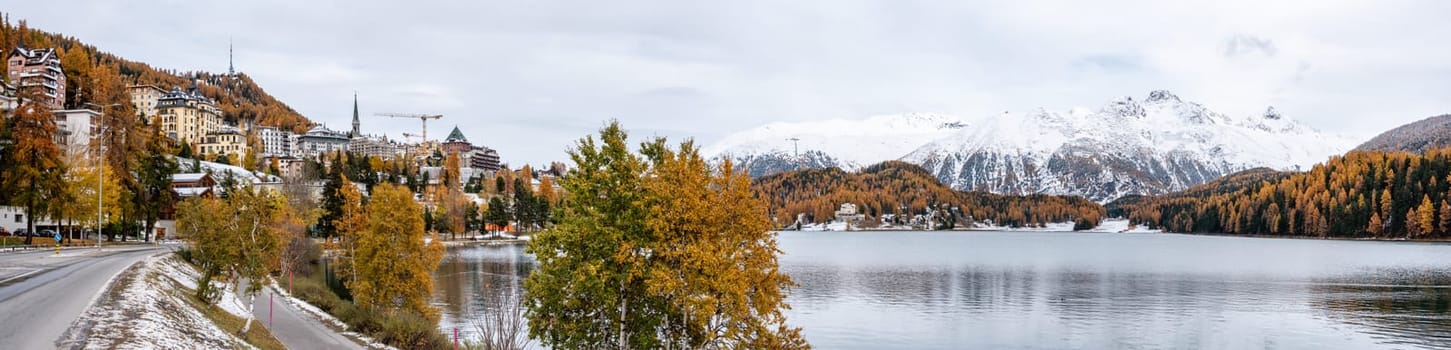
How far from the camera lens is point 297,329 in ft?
120

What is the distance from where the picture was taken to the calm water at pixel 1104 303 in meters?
47.1

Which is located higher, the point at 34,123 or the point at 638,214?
the point at 34,123

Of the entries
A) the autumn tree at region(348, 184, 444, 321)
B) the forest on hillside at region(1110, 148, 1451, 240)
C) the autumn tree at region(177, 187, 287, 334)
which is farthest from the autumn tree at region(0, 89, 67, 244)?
the forest on hillside at region(1110, 148, 1451, 240)

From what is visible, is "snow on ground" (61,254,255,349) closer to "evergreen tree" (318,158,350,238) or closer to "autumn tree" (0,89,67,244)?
"autumn tree" (0,89,67,244)

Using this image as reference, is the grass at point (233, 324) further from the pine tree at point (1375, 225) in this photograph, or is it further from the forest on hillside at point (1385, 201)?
the pine tree at point (1375, 225)

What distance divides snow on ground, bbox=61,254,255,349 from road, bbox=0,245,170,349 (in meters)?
0.47

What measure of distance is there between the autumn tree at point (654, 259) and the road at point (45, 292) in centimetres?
1262

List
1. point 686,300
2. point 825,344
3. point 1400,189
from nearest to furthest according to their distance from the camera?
point 686,300, point 825,344, point 1400,189

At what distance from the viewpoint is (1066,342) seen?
4656cm

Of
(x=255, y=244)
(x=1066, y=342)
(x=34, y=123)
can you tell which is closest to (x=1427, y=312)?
(x=1066, y=342)

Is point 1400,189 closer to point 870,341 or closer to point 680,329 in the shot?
point 870,341

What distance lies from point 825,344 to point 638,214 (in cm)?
2060

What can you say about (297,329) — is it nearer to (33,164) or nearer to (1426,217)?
(33,164)

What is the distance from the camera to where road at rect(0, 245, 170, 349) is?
842 inches
